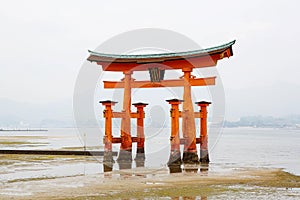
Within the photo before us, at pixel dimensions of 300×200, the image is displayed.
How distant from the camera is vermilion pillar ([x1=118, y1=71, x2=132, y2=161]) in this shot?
76.8ft

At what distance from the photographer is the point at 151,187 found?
1309cm

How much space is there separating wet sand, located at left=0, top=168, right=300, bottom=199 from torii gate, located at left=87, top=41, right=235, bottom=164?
202 inches

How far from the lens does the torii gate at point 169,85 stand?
2139 centimetres

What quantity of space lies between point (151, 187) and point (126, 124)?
10.5 m

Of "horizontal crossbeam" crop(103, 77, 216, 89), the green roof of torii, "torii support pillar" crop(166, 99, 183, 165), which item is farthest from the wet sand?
the green roof of torii

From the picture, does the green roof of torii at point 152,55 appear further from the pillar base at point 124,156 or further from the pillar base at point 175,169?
the pillar base at point 175,169

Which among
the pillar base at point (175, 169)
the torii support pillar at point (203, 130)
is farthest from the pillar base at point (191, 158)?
the torii support pillar at point (203, 130)

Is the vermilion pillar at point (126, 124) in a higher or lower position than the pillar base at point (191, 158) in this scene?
higher

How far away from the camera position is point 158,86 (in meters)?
23.5

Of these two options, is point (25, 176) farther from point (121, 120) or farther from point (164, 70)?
point (164, 70)

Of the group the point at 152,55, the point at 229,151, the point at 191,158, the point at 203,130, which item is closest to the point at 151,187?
the point at 191,158

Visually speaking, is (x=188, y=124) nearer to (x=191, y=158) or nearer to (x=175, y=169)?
(x=191, y=158)

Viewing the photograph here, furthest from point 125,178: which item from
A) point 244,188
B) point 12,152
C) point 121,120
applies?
point 12,152

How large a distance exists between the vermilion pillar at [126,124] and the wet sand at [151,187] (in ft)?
22.2
